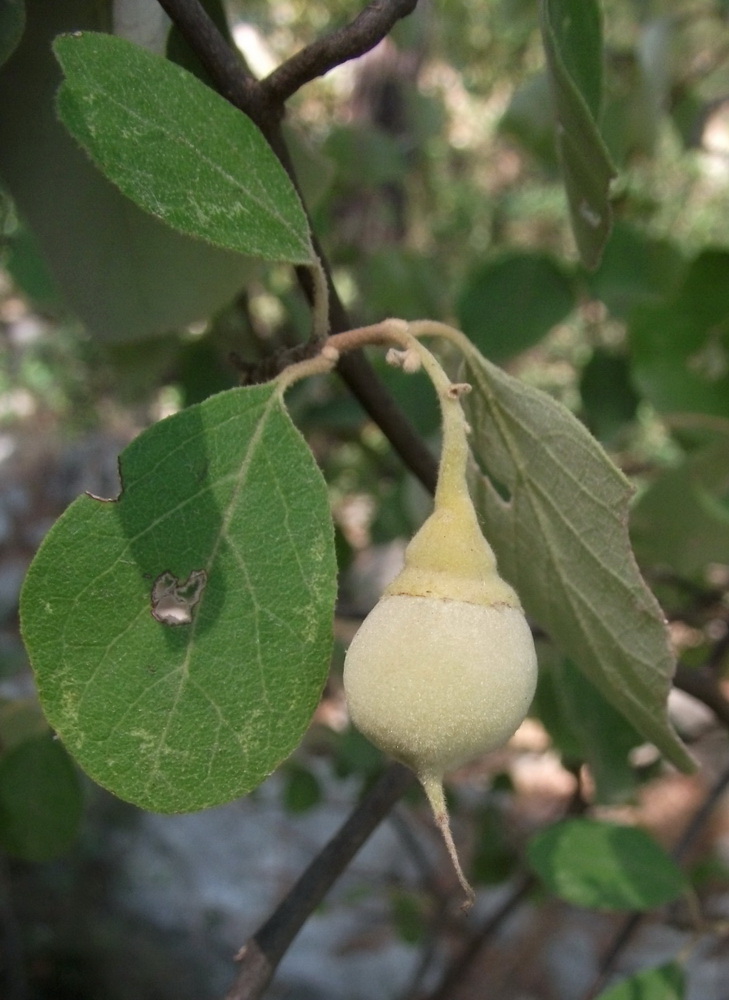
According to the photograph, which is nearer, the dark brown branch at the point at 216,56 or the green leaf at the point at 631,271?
the dark brown branch at the point at 216,56

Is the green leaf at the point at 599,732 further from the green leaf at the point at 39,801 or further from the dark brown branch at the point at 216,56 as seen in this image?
the dark brown branch at the point at 216,56

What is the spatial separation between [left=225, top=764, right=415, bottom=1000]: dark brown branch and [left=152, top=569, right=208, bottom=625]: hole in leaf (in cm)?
25


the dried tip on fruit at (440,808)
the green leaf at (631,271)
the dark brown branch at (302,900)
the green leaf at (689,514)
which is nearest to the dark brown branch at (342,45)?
the dried tip on fruit at (440,808)

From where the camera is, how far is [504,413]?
57cm

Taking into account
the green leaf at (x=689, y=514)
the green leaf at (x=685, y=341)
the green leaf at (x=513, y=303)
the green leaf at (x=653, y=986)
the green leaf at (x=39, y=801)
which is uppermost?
the green leaf at (x=39, y=801)

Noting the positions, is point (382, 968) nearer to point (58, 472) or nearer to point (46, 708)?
point (46, 708)

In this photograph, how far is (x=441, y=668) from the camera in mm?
424

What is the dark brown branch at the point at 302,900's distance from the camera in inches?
23.4

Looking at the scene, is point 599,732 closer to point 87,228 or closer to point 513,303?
point 513,303

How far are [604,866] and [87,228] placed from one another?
79 centimetres

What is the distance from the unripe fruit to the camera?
42cm

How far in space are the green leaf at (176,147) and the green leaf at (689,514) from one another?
0.73 metres

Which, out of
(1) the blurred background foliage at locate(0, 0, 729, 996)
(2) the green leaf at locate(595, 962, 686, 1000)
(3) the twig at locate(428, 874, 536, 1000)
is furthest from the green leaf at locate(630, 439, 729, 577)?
(3) the twig at locate(428, 874, 536, 1000)

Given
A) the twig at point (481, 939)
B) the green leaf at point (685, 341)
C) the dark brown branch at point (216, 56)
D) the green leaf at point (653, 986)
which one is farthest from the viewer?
the twig at point (481, 939)
